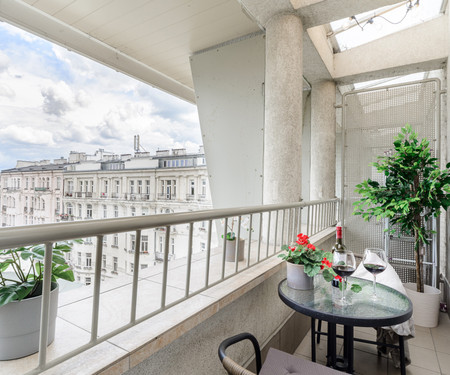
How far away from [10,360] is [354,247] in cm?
381

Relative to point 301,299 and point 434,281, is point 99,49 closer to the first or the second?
point 301,299

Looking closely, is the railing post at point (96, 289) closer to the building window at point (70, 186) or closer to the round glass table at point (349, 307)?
the round glass table at point (349, 307)

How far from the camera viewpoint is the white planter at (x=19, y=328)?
0.68m

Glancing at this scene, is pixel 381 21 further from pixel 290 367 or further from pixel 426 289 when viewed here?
pixel 290 367

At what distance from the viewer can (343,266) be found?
127 cm

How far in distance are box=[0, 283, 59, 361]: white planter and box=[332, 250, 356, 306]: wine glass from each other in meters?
1.20

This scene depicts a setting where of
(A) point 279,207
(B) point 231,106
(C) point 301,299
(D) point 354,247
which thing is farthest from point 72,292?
(D) point 354,247

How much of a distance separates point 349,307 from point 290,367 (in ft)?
1.28

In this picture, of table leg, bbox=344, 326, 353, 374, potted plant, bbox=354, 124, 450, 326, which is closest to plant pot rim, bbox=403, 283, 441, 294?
potted plant, bbox=354, 124, 450, 326

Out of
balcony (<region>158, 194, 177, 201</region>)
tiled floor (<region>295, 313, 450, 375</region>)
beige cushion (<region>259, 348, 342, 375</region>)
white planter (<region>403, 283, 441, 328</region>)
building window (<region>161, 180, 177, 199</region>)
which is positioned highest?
building window (<region>161, 180, 177, 199</region>)

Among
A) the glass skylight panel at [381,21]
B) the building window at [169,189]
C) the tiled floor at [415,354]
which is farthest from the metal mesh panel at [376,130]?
the building window at [169,189]

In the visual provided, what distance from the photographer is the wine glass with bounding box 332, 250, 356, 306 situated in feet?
4.11

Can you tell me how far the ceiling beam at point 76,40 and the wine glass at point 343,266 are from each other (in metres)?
3.41

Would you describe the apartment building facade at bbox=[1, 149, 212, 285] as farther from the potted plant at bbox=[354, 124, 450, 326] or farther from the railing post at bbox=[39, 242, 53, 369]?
the potted plant at bbox=[354, 124, 450, 326]
